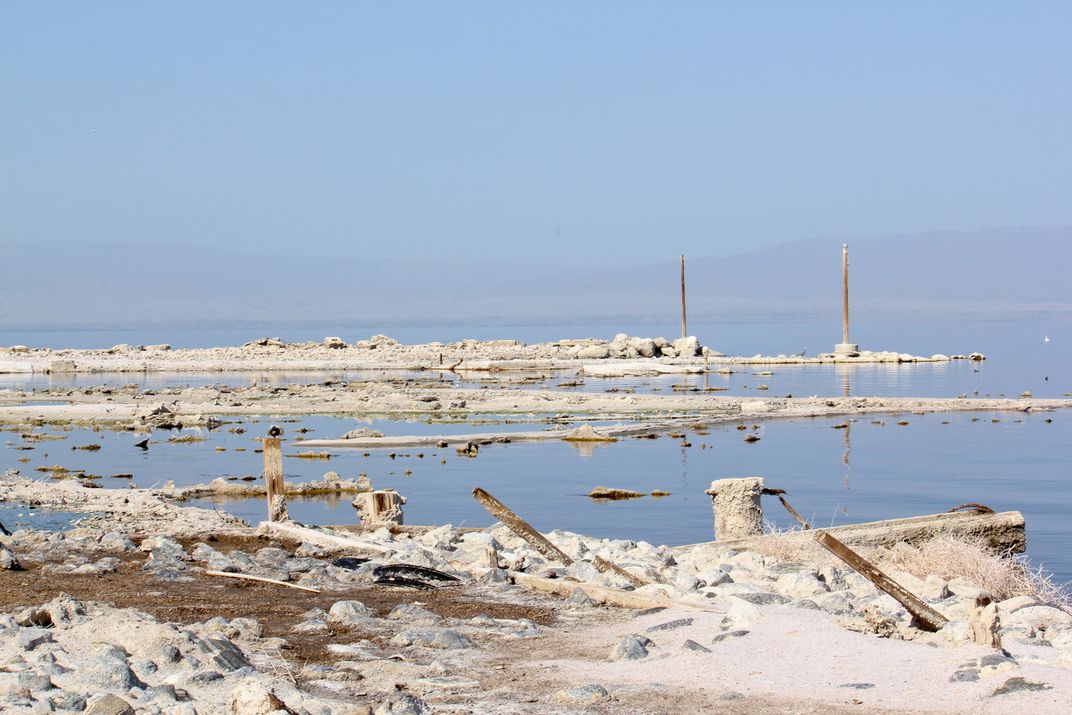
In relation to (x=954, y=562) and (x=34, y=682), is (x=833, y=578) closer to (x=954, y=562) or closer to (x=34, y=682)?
(x=954, y=562)

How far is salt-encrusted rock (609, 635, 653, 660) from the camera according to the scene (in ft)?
25.0

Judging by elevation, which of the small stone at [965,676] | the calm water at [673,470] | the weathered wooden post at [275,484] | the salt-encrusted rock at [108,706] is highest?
the weathered wooden post at [275,484]

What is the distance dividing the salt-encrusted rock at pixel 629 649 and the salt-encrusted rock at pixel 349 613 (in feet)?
5.90

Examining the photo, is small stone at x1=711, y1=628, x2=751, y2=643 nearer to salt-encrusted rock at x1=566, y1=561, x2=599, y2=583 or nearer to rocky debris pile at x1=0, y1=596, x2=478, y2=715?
rocky debris pile at x1=0, y1=596, x2=478, y2=715

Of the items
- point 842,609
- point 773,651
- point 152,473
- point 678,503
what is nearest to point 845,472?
point 678,503

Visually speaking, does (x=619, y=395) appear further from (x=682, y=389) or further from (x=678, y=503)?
(x=678, y=503)

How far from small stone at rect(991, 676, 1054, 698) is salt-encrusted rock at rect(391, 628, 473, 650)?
9.84 feet

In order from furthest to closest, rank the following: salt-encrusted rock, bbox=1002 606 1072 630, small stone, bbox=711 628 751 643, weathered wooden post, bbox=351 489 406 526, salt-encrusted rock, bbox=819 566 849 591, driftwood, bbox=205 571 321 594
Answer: weathered wooden post, bbox=351 489 406 526 → salt-encrusted rock, bbox=819 566 849 591 → driftwood, bbox=205 571 321 594 → salt-encrusted rock, bbox=1002 606 1072 630 → small stone, bbox=711 628 751 643

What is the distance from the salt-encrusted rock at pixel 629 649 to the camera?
7.62m

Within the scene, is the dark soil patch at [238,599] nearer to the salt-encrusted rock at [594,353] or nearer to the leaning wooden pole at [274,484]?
the leaning wooden pole at [274,484]

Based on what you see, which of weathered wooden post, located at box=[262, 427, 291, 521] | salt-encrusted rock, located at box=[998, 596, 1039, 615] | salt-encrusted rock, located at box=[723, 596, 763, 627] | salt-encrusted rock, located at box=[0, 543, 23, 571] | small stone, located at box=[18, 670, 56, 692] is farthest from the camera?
weathered wooden post, located at box=[262, 427, 291, 521]

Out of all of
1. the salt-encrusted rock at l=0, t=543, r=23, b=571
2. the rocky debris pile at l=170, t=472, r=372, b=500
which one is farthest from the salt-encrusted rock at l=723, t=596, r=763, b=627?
the rocky debris pile at l=170, t=472, r=372, b=500

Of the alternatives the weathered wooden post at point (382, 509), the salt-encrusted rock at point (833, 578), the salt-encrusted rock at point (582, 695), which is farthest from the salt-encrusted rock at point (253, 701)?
the weathered wooden post at point (382, 509)

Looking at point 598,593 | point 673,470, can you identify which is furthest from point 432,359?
point 598,593
